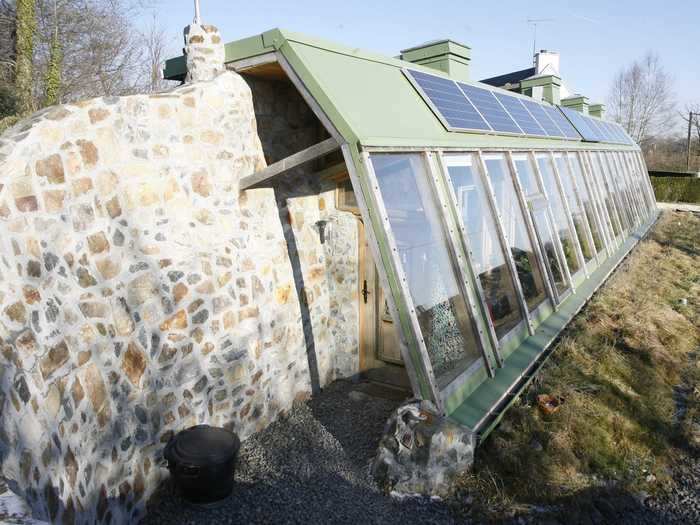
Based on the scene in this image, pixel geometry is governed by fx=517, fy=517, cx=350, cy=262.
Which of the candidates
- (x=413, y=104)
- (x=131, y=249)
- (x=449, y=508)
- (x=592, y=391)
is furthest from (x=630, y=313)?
(x=131, y=249)

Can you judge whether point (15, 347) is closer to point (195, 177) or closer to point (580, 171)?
point (195, 177)

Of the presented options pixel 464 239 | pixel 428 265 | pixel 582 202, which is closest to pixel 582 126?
pixel 582 202

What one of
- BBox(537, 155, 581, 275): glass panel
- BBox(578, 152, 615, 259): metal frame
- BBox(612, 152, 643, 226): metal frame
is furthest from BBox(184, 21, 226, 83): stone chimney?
BBox(612, 152, 643, 226): metal frame

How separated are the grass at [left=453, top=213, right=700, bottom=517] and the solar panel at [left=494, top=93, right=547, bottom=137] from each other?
2.78 m

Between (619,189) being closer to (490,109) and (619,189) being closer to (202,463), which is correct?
(490,109)

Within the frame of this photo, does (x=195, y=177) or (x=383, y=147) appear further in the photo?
(x=195, y=177)

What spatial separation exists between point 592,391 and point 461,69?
23.1ft

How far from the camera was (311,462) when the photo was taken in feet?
14.9

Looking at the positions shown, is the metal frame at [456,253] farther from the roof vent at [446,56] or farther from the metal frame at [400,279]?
the roof vent at [446,56]

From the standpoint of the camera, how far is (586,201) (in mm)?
9227

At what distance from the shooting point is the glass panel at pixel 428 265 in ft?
14.2

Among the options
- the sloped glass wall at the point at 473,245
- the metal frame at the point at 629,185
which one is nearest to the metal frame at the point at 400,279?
the sloped glass wall at the point at 473,245

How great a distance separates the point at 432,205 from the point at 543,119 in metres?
6.00

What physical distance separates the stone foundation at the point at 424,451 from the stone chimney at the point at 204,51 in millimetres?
3475
